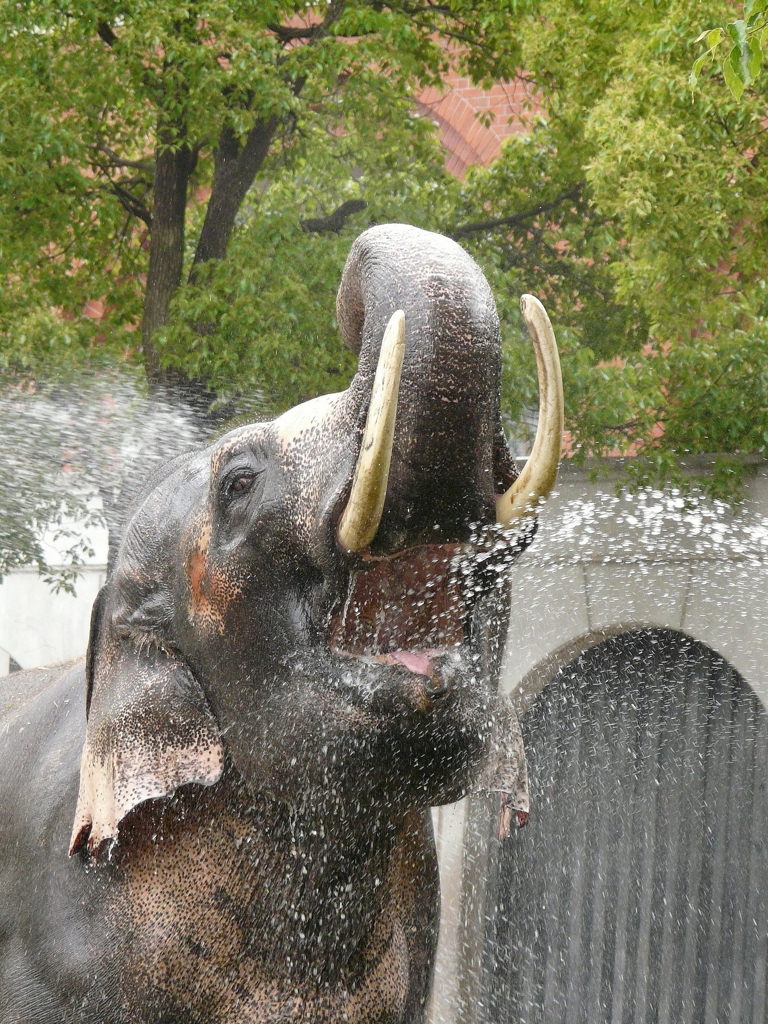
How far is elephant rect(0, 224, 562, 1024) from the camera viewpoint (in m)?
1.46

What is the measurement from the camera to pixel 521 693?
5.85 m

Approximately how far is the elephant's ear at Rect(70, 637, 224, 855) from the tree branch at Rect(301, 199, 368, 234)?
4555mm

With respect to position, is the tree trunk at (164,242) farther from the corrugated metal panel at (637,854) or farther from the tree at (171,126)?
the corrugated metal panel at (637,854)

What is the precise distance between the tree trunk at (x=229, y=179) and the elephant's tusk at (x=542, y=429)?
4726 millimetres

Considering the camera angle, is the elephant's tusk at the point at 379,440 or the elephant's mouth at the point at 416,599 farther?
the elephant's mouth at the point at 416,599

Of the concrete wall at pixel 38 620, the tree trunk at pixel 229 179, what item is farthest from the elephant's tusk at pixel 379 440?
the concrete wall at pixel 38 620

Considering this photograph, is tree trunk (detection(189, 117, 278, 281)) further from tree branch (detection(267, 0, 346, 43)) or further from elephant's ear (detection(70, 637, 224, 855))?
elephant's ear (detection(70, 637, 224, 855))

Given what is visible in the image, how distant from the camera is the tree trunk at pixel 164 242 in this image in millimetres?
5809

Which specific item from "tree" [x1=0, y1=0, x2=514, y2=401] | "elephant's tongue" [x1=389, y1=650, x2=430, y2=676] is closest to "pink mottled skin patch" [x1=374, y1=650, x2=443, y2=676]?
"elephant's tongue" [x1=389, y1=650, x2=430, y2=676]

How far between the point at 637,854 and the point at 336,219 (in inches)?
132

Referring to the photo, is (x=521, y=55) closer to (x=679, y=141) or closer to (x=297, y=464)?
(x=679, y=141)

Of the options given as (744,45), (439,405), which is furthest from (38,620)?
(439,405)

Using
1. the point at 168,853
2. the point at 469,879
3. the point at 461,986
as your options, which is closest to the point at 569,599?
the point at 469,879

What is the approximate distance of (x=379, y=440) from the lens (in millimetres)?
1338
